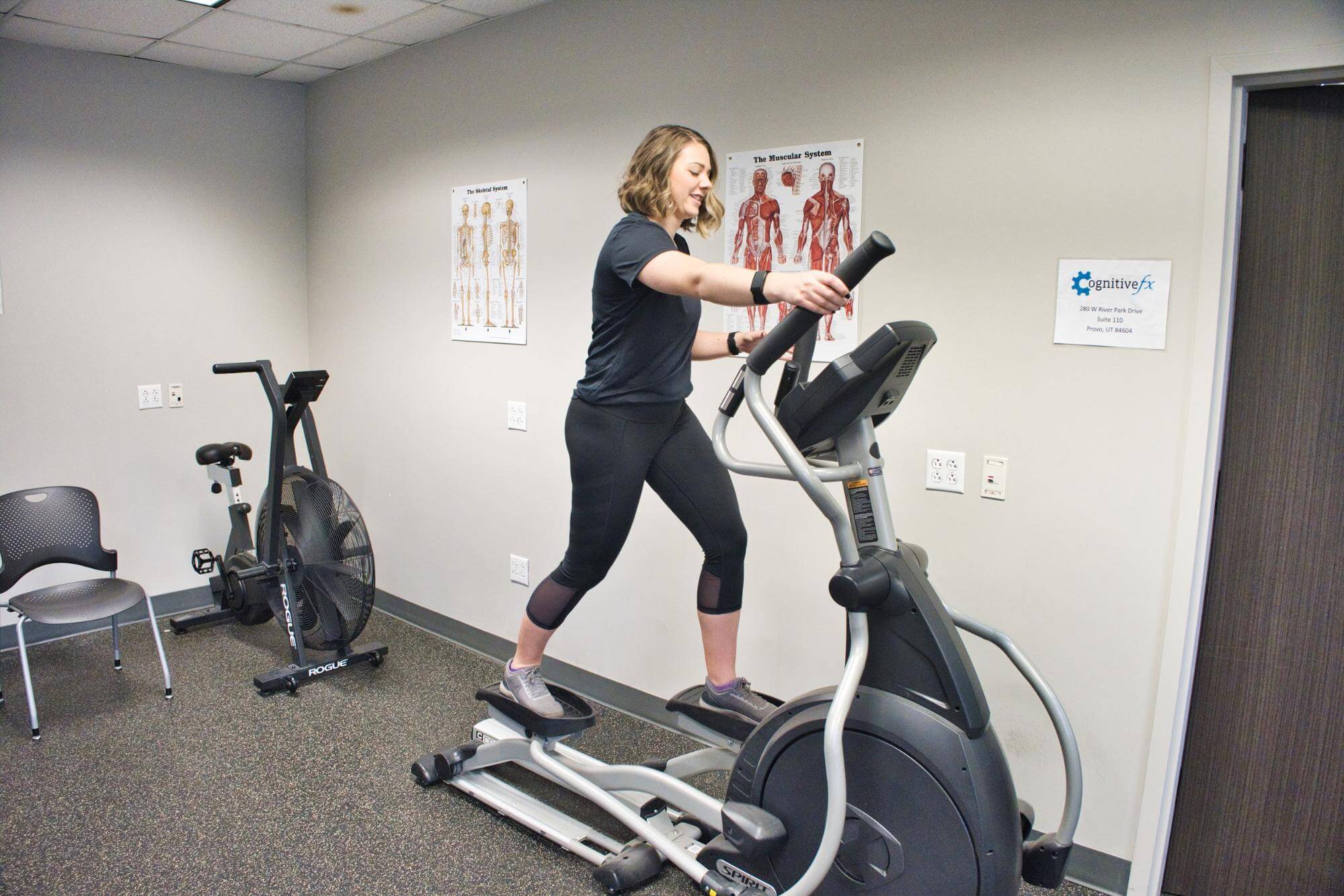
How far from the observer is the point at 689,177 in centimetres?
203

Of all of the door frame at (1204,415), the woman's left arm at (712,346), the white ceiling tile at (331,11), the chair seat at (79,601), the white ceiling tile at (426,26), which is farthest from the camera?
the white ceiling tile at (426,26)

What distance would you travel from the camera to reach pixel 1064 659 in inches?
84.5

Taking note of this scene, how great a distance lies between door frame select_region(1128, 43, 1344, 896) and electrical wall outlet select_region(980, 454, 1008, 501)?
0.38 m

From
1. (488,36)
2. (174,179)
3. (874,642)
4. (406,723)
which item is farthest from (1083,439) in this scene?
(174,179)

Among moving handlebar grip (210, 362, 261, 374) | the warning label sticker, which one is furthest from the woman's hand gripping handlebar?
moving handlebar grip (210, 362, 261, 374)

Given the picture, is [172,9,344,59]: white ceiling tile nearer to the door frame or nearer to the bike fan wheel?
the bike fan wheel

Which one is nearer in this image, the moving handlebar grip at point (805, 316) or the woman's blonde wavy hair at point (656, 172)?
the moving handlebar grip at point (805, 316)

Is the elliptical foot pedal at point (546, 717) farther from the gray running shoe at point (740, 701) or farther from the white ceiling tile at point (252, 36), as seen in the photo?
the white ceiling tile at point (252, 36)

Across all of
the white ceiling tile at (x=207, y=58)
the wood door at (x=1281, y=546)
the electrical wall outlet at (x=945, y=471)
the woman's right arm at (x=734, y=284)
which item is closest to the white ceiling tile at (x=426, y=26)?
the white ceiling tile at (x=207, y=58)

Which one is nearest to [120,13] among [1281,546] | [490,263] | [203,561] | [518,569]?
[490,263]

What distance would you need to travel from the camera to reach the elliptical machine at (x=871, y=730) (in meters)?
1.50

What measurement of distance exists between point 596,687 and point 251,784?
115 cm

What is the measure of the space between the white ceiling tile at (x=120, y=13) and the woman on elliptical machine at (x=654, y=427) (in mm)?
2037

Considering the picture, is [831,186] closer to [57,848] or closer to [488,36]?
[488,36]
